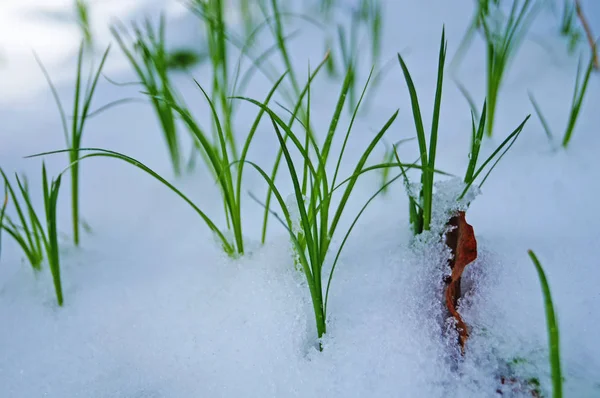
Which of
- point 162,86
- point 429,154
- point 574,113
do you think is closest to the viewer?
point 429,154

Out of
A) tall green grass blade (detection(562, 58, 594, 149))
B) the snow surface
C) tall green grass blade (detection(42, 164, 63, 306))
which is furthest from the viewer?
tall green grass blade (detection(562, 58, 594, 149))

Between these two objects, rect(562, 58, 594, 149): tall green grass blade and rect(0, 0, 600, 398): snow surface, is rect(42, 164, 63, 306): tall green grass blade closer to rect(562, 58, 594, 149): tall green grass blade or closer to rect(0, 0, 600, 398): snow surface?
rect(0, 0, 600, 398): snow surface

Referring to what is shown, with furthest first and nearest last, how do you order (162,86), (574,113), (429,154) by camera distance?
(162,86) < (574,113) < (429,154)

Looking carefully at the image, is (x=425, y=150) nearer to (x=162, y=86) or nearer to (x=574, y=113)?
(x=574, y=113)

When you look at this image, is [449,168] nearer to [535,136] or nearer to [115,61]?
[535,136]

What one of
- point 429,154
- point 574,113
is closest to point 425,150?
point 429,154

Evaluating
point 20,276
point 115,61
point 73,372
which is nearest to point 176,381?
point 73,372

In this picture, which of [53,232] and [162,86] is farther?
[162,86]

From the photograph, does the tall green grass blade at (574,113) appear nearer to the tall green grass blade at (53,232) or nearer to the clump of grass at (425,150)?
the clump of grass at (425,150)

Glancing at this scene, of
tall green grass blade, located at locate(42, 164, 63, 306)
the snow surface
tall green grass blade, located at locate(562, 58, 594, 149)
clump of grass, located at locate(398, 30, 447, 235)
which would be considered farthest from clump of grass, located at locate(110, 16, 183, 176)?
tall green grass blade, located at locate(562, 58, 594, 149)

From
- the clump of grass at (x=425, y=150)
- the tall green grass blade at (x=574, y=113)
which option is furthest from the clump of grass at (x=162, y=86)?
the tall green grass blade at (x=574, y=113)
